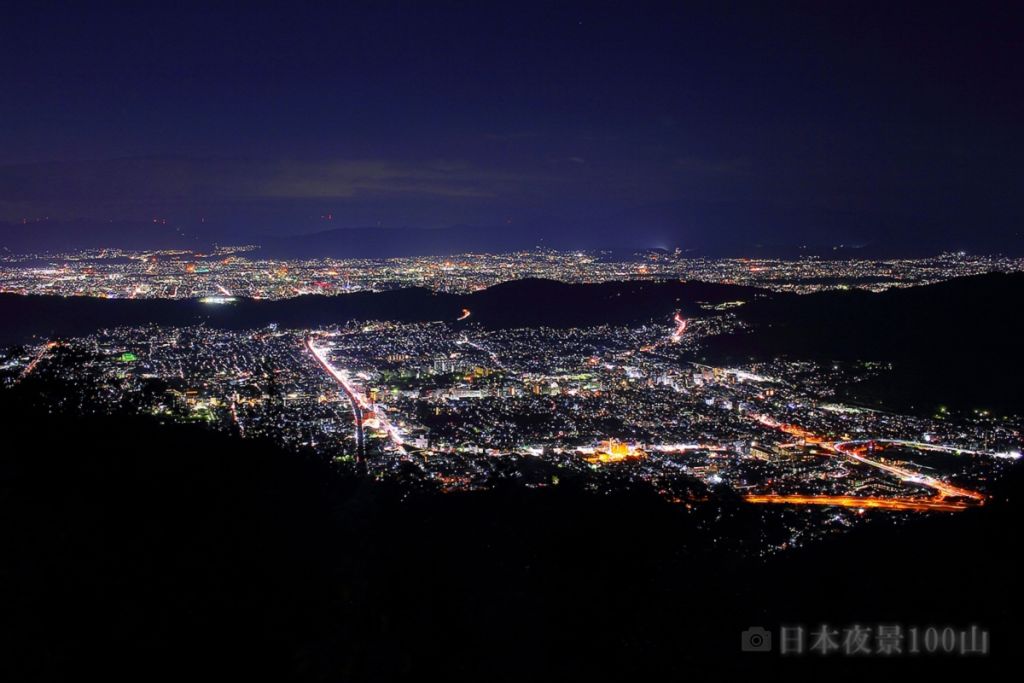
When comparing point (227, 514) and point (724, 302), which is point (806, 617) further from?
point (724, 302)

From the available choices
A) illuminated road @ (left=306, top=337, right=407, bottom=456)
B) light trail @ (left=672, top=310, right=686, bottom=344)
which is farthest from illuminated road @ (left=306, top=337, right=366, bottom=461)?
light trail @ (left=672, top=310, right=686, bottom=344)

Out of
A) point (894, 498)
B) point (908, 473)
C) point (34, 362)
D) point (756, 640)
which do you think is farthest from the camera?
point (34, 362)

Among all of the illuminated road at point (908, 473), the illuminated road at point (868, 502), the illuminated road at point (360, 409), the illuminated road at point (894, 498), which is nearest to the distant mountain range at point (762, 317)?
the illuminated road at point (894, 498)

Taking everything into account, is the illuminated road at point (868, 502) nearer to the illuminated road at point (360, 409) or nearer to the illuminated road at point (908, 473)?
the illuminated road at point (908, 473)

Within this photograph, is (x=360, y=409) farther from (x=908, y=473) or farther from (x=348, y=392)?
(x=908, y=473)

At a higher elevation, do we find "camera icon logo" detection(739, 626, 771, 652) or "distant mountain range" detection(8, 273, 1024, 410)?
"distant mountain range" detection(8, 273, 1024, 410)

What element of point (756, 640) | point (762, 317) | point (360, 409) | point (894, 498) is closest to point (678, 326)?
point (762, 317)

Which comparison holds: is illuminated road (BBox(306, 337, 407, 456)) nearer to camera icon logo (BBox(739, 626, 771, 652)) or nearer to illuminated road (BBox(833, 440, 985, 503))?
illuminated road (BBox(833, 440, 985, 503))
